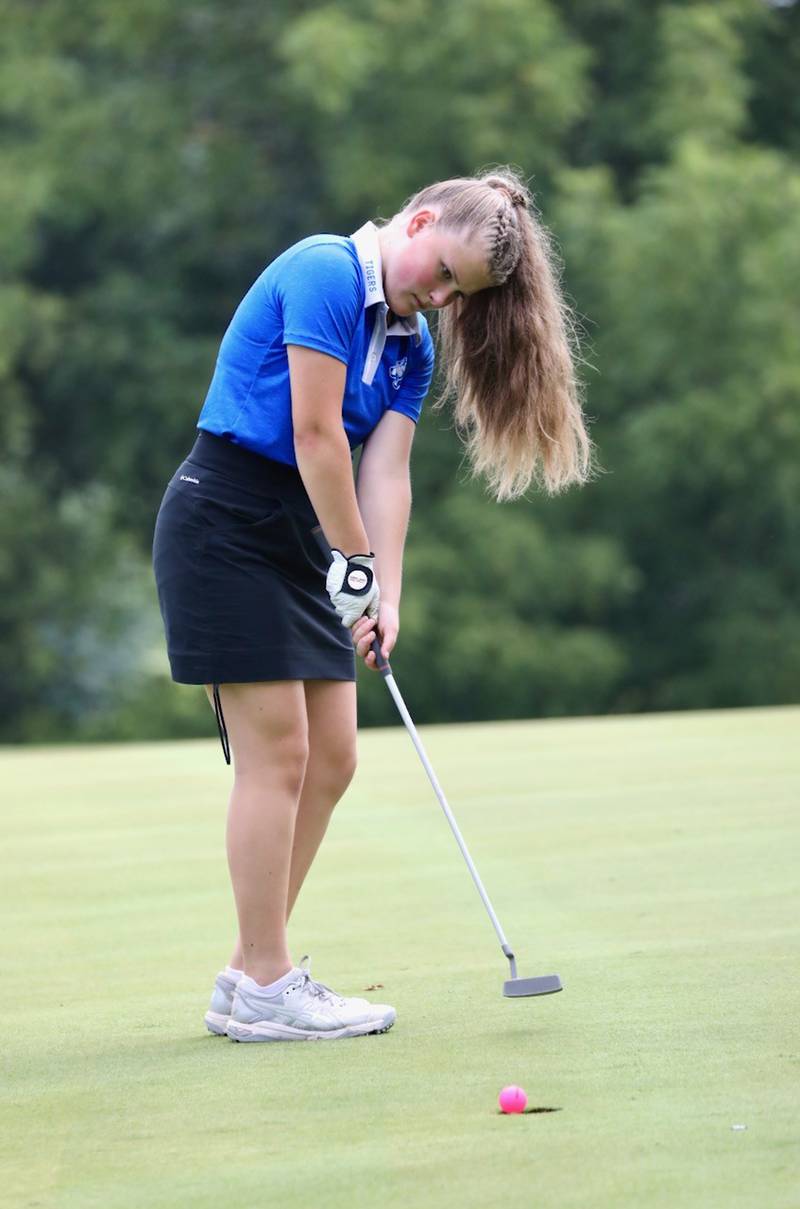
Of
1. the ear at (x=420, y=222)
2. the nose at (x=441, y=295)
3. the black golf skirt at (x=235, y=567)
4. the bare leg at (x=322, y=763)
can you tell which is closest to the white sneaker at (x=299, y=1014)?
the bare leg at (x=322, y=763)

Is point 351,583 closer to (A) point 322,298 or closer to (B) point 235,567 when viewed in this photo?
(B) point 235,567

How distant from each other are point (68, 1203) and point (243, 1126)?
40 centimetres

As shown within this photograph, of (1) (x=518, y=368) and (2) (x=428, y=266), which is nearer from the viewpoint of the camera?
(2) (x=428, y=266)

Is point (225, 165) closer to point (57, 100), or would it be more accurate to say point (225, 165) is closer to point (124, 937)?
point (57, 100)

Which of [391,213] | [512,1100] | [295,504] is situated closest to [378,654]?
[295,504]

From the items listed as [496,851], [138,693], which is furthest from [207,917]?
[138,693]

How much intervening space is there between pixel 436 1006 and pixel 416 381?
1.17m

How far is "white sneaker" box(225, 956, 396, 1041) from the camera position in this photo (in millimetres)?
3418

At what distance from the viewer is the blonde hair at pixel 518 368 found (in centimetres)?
359

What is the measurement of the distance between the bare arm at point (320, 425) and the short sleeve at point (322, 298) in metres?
0.03

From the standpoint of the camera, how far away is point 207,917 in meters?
4.97

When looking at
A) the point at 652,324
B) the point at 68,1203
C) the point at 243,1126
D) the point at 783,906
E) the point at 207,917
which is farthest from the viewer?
the point at 652,324

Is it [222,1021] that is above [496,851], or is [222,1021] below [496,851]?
above

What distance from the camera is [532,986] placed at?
3453mm
